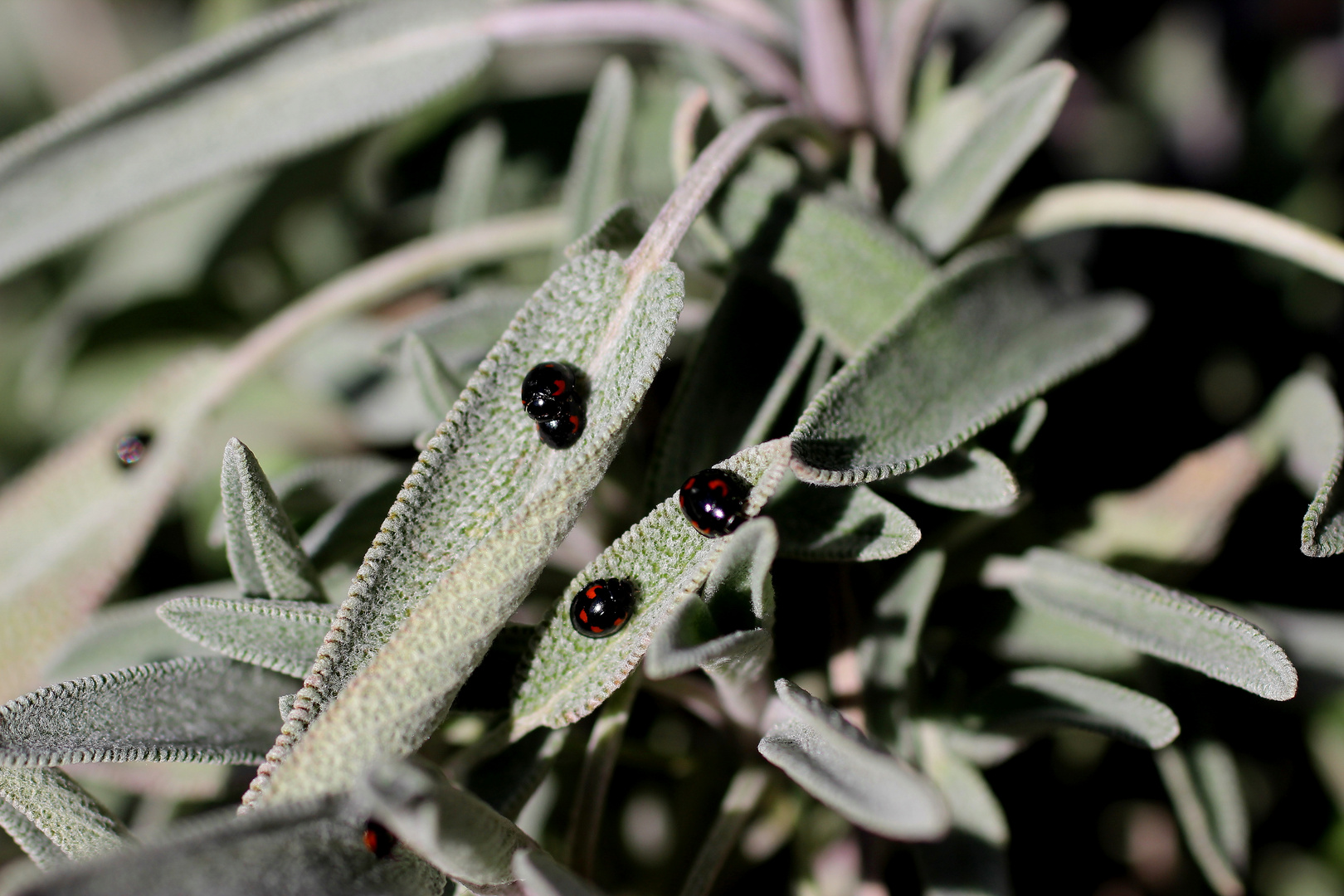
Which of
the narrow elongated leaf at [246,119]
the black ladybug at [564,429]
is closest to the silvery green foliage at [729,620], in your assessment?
the black ladybug at [564,429]

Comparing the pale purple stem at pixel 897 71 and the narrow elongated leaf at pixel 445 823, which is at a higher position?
the pale purple stem at pixel 897 71

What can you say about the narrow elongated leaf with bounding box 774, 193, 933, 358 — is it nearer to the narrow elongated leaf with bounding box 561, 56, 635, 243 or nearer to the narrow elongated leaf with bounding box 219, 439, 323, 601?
the narrow elongated leaf with bounding box 561, 56, 635, 243

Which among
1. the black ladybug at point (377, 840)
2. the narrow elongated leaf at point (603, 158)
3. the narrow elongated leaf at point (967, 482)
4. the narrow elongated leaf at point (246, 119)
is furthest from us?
the narrow elongated leaf at point (246, 119)

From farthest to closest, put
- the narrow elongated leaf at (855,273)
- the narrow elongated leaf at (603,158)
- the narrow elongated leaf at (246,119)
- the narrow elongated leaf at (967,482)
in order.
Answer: the narrow elongated leaf at (246,119), the narrow elongated leaf at (603,158), the narrow elongated leaf at (855,273), the narrow elongated leaf at (967,482)

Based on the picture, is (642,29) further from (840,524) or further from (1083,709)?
(1083,709)

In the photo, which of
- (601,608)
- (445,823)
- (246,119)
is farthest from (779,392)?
(246,119)

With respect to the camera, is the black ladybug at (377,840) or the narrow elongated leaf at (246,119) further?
the narrow elongated leaf at (246,119)

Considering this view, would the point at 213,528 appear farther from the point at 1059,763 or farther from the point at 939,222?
the point at 1059,763

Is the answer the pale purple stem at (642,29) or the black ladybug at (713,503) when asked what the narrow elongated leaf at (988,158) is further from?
the black ladybug at (713,503)
